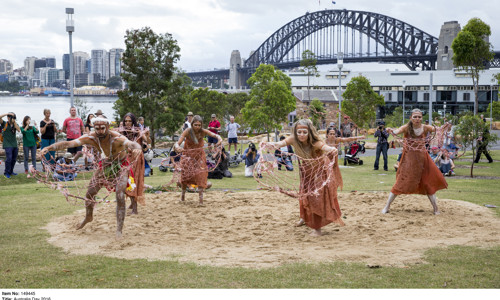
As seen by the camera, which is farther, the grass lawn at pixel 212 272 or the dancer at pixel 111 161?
the dancer at pixel 111 161

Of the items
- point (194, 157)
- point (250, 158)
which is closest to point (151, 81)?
point (250, 158)

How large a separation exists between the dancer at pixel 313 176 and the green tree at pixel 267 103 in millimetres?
34987

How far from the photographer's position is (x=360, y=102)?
56.5 meters

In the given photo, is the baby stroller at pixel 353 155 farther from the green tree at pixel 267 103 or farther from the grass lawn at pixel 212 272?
the green tree at pixel 267 103

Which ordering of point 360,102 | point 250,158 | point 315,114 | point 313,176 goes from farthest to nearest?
point 360,102
point 315,114
point 250,158
point 313,176

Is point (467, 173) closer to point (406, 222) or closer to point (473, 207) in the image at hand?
point (473, 207)

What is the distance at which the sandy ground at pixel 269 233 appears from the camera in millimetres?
7383

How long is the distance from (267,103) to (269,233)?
37362 mm

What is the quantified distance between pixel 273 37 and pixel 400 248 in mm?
167562

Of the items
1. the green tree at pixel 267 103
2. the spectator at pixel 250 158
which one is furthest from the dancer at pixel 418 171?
the green tree at pixel 267 103

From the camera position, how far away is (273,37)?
170625 mm

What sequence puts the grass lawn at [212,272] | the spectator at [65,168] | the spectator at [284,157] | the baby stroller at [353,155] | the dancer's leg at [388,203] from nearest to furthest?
the grass lawn at [212,272]
the spectator at [284,157]
the spectator at [65,168]
the dancer's leg at [388,203]
the baby stroller at [353,155]

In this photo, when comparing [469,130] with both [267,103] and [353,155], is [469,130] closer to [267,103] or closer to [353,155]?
[353,155]

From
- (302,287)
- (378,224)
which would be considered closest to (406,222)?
(378,224)
